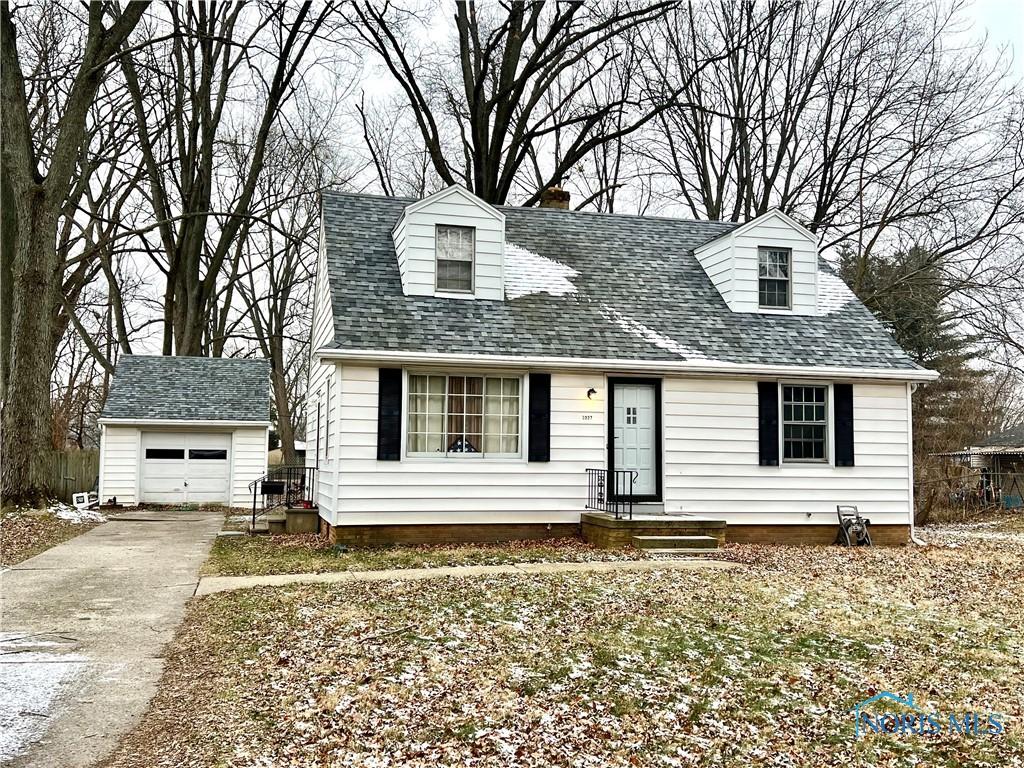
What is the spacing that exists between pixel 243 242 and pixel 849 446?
2327 centimetres

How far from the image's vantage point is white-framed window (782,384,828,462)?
1501cm

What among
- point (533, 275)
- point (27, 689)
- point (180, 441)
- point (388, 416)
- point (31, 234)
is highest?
point (31, 234)

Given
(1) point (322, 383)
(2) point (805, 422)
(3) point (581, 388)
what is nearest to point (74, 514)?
(1) point (322, 383)

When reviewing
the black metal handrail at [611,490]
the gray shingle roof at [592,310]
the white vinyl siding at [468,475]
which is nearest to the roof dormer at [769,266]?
the gray shingle roof at [592,310]

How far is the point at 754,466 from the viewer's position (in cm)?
1477

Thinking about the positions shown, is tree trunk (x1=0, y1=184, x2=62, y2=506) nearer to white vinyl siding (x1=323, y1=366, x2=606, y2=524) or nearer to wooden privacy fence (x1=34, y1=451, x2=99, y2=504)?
wooden privacy fence (x1=34, y1=451, x2=99, y2=504)

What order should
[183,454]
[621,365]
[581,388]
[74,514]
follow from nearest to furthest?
[621,365] → [581,388] → [74,514] → [183,454]

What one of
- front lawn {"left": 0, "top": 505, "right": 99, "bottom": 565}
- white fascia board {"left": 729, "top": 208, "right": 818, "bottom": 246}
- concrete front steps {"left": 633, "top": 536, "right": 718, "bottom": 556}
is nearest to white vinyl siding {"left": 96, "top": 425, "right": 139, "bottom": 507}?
front lawn {"left": 0, "top": 505, "right": 99, "bottom": 565}

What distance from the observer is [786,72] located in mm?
25109

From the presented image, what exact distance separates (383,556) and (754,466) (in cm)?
631

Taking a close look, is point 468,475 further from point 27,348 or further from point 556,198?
point 27,348

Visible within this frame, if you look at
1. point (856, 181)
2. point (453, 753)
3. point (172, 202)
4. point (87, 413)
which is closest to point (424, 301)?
point (453, 753)

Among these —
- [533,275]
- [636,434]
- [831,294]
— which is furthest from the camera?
[831,294]

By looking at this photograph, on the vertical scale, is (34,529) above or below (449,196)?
below
